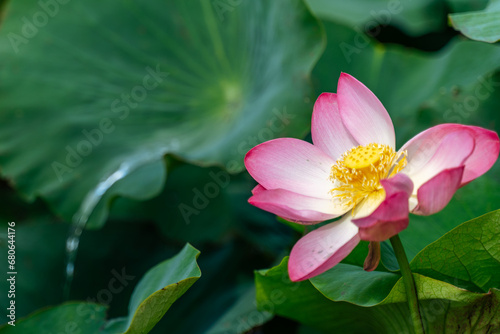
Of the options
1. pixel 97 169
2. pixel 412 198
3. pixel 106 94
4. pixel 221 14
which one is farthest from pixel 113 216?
pixel 412 198

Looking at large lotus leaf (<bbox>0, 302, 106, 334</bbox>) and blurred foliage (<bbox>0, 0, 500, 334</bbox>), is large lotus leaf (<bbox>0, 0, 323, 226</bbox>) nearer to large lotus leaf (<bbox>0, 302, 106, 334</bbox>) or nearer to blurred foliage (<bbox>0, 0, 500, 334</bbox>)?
blurred foliage (<bbox>0, 0, 500, 334</bbox>)

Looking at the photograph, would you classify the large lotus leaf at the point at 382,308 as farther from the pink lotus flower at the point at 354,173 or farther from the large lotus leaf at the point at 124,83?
the large lotus leaf at the point at 124,83

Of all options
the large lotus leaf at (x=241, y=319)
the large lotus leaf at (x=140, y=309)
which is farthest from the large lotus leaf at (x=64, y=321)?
the large lotus leaf at (x=241, y=319)

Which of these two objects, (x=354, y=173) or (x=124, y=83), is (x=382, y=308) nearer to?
(x=354, y=173)

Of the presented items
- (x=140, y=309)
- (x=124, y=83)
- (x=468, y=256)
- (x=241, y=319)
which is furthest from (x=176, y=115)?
(x=468, y=256)

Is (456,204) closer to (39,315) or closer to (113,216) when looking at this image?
(39,315)

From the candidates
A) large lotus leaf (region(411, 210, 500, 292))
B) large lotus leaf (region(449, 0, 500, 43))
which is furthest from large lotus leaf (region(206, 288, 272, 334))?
large lotus leaf (region(449, 0, 500, 43))

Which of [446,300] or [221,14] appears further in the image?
[221,14]
